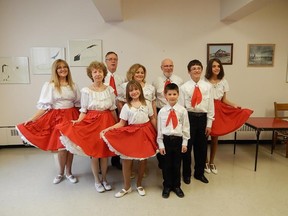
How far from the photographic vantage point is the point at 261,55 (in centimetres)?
412

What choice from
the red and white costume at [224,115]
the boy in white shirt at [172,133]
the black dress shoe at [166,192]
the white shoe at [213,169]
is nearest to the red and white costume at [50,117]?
the boy in white shirt at [172,133]

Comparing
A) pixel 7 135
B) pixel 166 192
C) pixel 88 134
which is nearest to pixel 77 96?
pixel 88 134

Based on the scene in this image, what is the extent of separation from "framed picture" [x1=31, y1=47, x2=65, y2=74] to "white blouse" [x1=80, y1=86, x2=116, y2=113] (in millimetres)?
1783

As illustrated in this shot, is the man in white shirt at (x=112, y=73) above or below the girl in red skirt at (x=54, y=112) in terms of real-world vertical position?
above

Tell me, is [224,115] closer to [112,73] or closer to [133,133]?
[133,133]

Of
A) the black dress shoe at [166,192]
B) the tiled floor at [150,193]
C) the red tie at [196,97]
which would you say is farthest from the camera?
the red tie at [196,97]

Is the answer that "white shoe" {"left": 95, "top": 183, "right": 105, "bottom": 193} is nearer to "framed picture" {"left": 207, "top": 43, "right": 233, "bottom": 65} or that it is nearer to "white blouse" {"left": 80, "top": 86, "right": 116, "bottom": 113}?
"white blouse" {"left": 80, "top": 86, "right": 116, "bottom": 113}

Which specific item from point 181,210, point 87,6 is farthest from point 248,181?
point 87,6

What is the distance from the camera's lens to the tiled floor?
7.60 feet

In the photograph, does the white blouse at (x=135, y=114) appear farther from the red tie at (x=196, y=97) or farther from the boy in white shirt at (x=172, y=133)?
the red tie at (x=196, y=97)

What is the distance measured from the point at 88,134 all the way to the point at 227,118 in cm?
188

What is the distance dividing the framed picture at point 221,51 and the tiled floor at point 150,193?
1.80 meters

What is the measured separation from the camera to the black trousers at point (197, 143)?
2.74 meters

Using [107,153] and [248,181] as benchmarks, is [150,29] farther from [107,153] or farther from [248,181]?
[248,181]
